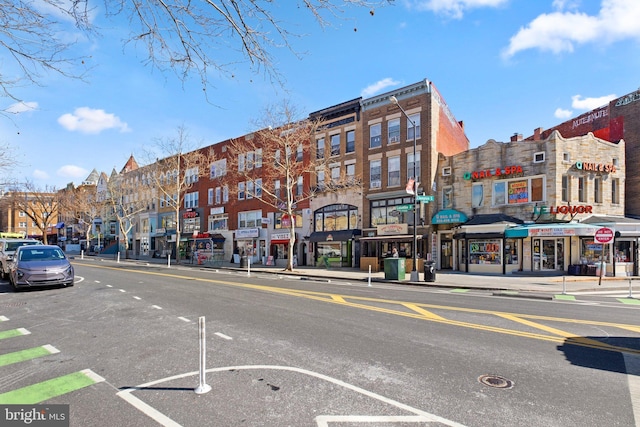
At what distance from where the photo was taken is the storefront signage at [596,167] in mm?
23478

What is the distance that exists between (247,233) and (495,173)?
24.7 meters

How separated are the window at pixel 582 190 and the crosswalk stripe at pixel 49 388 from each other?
27841 mm

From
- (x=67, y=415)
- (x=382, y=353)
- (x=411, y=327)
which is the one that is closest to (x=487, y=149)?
(x=411, y=327)

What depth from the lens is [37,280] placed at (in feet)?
40.5

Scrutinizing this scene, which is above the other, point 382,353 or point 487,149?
point 487,149

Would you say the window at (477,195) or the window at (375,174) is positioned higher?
the window at (375,174)

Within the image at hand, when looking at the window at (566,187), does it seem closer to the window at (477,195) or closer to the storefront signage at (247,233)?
the window at (477,195)

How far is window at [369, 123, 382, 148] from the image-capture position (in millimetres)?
30500

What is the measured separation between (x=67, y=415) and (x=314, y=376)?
280cm

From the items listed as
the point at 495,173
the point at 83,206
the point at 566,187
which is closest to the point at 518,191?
the point at 495,173

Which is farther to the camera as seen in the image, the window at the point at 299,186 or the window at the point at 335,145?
the window at the point at 299,186

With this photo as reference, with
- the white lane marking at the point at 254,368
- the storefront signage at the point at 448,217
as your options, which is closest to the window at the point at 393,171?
the storefront signage at the point at 448,217

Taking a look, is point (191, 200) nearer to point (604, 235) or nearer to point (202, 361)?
point (604, 235)

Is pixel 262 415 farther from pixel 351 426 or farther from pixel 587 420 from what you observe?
pixel 587 420
